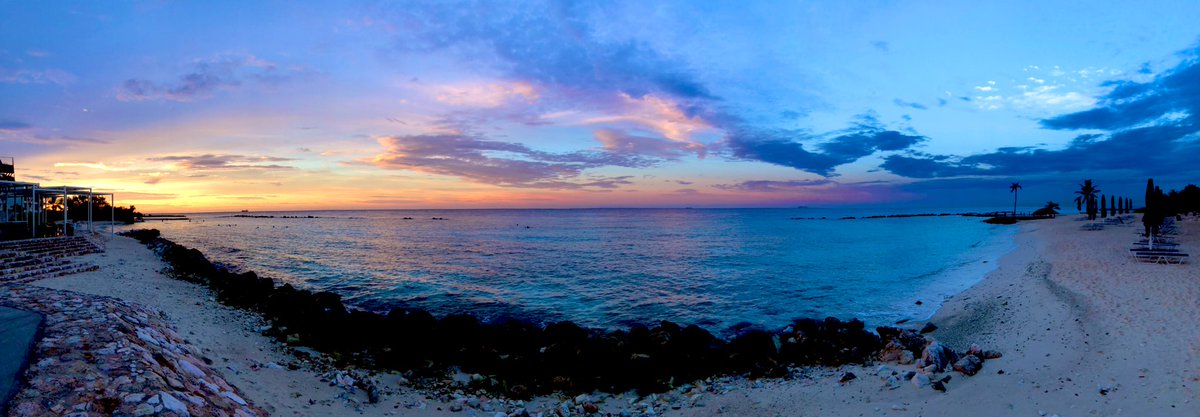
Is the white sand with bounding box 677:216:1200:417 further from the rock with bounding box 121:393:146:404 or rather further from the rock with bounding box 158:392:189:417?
the rock with bounding box 121:393:146:404

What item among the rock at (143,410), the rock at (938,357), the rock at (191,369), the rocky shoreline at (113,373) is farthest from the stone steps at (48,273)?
the rock at (938,357)

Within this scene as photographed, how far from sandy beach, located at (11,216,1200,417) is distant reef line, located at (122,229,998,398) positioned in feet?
1.80

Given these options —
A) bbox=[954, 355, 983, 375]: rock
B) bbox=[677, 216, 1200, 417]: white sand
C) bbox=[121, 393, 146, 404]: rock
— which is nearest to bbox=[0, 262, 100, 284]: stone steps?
bbox=[121, 393, 146, 404]: rock

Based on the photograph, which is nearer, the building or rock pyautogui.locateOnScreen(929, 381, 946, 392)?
rock pyautogui.locateOnScreen(929, 381, 946, 392)

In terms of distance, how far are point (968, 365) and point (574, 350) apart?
24.8 feet

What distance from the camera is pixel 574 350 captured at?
10781mm

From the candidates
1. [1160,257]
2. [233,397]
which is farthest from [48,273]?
[1160,257]

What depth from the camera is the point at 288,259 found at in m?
32.8

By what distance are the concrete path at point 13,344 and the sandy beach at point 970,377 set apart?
7.29 ft

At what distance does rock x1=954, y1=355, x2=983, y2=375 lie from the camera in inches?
340

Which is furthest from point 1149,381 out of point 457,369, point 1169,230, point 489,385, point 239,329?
point 1169,230

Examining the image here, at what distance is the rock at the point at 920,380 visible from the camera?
814cm

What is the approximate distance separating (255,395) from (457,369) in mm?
3857

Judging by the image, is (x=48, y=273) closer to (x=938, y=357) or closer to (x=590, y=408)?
(x=590, y=408)
